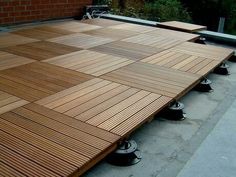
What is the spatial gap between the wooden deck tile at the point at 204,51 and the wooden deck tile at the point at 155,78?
865 millimetres

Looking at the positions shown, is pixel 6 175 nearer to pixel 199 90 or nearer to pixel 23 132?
pixel 23 132

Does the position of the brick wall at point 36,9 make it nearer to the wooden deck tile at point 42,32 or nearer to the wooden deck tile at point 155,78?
the wooden deck tile at point 42,32

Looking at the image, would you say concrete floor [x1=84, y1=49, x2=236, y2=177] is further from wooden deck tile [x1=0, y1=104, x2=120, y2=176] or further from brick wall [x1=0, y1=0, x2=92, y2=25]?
brick wall [x1=0, y1=0, x2=92, y2=25]

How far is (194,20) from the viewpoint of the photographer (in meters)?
12.3

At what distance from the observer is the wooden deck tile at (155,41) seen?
460 centimetres

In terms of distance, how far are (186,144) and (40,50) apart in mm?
2083

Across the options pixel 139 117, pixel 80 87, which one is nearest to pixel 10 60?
pixel 80 87

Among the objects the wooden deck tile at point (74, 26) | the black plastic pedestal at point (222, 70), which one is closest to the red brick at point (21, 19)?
the wooden deck tile at point (74, 26)

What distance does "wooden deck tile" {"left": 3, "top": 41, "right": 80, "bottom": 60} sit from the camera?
366 centimetres

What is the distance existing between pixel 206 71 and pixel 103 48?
1.25 m

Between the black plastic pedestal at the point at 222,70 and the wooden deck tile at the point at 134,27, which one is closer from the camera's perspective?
the black plastic pedestal at the point at 222,70

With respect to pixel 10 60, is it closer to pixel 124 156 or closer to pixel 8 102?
pixel 8 102

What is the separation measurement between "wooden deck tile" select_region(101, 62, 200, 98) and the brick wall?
220 centimetres

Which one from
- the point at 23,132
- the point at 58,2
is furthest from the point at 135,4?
the point at 23,132
